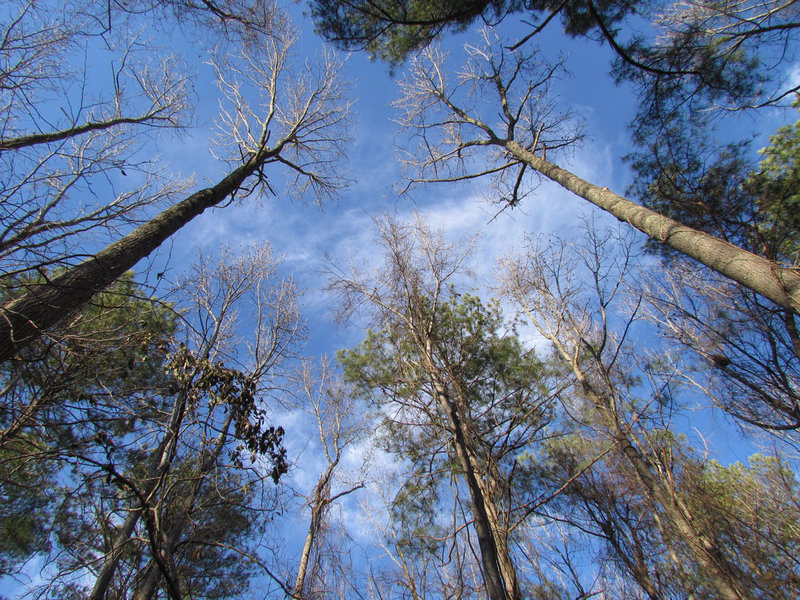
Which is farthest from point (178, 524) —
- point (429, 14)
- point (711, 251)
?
point (429, 14)

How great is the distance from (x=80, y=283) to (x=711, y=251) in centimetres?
467

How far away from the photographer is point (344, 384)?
8.41m

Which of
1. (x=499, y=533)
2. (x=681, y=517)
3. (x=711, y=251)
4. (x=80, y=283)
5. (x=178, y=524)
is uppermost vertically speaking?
(x=711, y=251)

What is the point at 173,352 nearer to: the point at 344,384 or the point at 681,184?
the point at 344,384

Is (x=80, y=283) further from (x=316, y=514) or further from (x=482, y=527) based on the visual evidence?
(x=316, y=514)

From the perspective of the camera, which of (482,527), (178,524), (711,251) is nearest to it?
(482,527)

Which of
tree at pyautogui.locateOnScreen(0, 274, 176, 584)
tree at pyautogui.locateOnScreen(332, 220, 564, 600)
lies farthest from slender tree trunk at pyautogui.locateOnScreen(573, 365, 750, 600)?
tree at pyautogui.locateOnScreen(0, 274, 176, 584)

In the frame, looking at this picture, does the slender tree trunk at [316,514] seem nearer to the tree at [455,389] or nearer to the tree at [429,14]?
the tree at [455,389]

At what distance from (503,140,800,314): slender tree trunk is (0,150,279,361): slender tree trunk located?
13.3 feet

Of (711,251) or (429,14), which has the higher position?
(429,14)

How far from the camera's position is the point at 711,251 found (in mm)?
2982

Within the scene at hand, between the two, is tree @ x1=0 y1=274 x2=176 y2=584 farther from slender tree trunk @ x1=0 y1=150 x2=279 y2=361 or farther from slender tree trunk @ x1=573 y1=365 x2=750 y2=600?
slender tree trunk @ x1=573 y1=365 x2=750 y2=600

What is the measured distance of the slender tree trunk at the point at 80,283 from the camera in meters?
2.02

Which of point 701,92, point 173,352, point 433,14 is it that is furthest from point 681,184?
point 173,352
